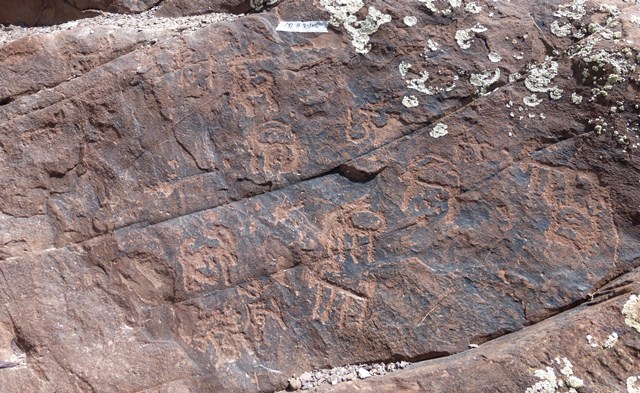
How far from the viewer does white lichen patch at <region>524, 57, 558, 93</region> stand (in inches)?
128

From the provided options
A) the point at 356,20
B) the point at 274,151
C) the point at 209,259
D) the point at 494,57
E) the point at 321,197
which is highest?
the point at 356,20

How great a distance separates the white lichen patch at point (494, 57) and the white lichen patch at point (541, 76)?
0.15 meters

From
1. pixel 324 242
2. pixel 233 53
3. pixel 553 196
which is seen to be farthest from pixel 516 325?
pixel 233 53

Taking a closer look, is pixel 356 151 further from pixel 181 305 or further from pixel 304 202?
Result: pixel 181 305

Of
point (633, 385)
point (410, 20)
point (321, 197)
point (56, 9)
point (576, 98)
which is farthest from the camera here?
point (56, 9)

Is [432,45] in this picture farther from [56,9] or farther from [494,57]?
[56,9]

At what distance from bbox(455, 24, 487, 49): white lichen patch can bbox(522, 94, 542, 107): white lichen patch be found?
372 mm

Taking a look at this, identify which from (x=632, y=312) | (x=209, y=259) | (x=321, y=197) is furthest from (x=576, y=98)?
(x=209, y=259)

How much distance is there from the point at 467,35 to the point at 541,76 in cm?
40

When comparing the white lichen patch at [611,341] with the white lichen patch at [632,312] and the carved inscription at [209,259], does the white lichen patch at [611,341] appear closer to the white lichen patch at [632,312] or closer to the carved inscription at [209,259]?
the white lichen patch at [632,312]

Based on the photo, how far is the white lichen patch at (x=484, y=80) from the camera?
129 inches

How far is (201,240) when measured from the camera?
3.33 m

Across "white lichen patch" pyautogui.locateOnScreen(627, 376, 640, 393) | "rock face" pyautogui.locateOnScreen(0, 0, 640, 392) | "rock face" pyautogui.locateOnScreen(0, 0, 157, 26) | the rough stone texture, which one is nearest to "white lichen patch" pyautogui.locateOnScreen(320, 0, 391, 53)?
"rock face" pyautogui.locateOnScreen(0, 0, 640, 392)

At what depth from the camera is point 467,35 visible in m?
3.36
